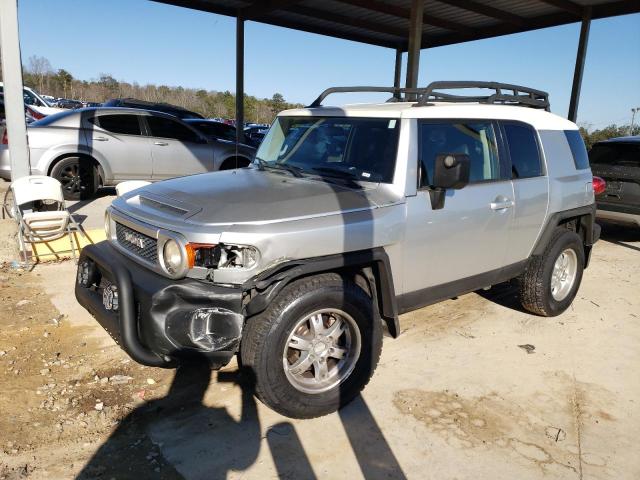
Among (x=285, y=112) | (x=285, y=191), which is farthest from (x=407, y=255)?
(x=285, y=112)

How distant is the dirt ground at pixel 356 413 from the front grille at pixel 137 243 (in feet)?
3.08

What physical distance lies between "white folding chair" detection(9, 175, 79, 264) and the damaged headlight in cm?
362

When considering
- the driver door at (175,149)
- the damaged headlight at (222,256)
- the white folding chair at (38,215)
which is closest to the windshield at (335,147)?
the damaged headlight at (222,256)

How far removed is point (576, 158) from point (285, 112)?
283 cm

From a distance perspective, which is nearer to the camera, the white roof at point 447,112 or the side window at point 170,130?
the white roof at point 447,112

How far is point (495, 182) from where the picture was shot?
13.1 feet

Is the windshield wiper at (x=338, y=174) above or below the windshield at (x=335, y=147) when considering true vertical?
below

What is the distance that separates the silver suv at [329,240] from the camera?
2.75 m

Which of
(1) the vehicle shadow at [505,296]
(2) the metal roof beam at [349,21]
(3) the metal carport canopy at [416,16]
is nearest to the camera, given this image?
(1) the vehicle shadow at [505,296]

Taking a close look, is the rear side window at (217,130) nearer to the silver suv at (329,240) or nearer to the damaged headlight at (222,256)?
the silver suv at (329,240)

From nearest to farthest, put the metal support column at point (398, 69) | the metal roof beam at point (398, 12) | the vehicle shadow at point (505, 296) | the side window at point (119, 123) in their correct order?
1. the vehicle shadow at point (505, 296)
2. the side window at point (119, 123)
3. the metal roof beam at point (398, 12)
4. the metal support column at point (398, 69)

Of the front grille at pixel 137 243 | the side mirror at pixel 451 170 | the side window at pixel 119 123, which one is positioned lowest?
the front grille at pixel 137 243

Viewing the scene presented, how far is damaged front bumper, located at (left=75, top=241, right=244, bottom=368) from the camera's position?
8.80 ft

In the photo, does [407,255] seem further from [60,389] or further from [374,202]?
[60,389]
